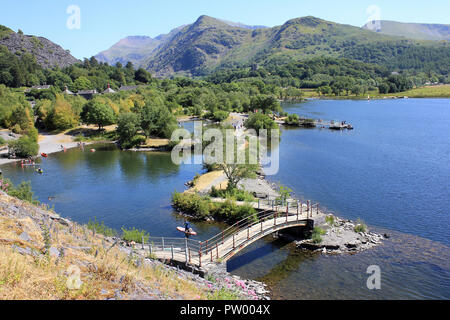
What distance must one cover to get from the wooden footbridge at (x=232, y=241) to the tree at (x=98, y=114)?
5173 centimetres

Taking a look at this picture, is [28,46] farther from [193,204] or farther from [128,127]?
[193,204]

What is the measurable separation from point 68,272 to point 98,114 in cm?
6799

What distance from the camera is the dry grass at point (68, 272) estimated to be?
1015 centimetres

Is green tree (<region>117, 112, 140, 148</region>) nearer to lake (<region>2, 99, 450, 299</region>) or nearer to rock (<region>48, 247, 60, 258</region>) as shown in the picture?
lake (<region>2, 99, 450, 299</region>)

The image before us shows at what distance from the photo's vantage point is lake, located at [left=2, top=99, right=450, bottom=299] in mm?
21703

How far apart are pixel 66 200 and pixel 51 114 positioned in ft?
164

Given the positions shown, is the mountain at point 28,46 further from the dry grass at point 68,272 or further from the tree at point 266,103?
the dry grass at point 68,272

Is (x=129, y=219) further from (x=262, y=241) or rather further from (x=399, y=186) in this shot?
(x=399, y=186)

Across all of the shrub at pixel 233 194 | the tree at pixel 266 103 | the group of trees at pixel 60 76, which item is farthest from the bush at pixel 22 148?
the group of trees at pixel 60 76

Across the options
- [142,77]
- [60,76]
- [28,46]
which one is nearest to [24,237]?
[60,76]

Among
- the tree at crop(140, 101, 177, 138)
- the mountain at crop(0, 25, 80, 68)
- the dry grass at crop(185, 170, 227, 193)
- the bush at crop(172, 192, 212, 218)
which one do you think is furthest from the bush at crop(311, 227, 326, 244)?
the mountain at crop(0, 25, 80, 68)

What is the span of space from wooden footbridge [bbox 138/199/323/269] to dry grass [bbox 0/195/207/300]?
12.6 feet

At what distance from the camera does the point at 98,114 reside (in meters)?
74.2

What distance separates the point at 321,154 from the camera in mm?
56344
